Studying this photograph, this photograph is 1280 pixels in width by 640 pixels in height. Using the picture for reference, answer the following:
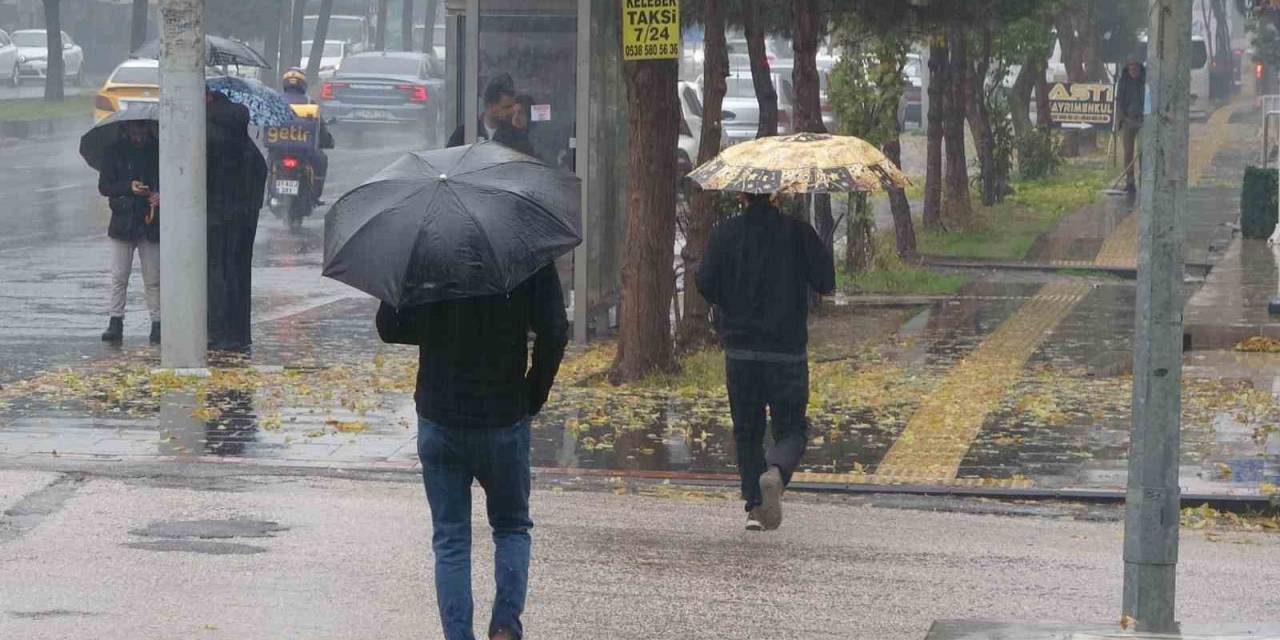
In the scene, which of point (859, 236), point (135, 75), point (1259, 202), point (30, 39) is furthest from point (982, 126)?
point (30, 39)

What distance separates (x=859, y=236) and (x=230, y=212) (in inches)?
277

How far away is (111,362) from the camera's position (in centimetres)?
1373

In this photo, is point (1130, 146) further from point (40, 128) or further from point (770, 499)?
point (770, 499)

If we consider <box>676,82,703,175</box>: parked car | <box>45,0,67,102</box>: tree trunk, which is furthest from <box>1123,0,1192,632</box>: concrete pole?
<box>45,0,67,102</box>: tree trunk

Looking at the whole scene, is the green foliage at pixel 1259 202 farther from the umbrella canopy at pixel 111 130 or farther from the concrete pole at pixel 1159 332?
the concrete pole at pixel 1159 332

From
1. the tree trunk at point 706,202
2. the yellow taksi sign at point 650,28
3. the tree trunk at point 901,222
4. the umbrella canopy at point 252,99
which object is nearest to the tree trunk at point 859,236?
the tree trunk at point 901,222

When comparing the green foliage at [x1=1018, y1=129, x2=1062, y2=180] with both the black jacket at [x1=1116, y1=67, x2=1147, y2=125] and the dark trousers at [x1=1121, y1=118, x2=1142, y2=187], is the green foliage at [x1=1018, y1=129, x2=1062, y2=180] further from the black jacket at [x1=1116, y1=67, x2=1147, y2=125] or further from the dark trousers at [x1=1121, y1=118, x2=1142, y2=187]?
the black jacket at [x1=1116, y1=67, x2=1147, y2=125]

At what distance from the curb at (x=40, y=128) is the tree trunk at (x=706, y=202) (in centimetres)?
2634

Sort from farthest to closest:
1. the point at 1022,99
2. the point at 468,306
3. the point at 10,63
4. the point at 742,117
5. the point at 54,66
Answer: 1. the point at 10,63
2. the point at 54,66
3. the point at 1022,99
4. the point at 742,117
5. the point at 468,306

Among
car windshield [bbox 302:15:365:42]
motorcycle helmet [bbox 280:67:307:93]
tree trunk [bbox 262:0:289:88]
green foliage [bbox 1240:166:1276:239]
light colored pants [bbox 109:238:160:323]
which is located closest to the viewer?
light colored pants [bbox 109:238:160:323]

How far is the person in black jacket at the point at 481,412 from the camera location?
6.07 metres

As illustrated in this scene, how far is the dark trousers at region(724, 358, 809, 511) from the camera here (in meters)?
8.91

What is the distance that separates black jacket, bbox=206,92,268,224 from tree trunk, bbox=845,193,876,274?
6.69 metres

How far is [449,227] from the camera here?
594cm
